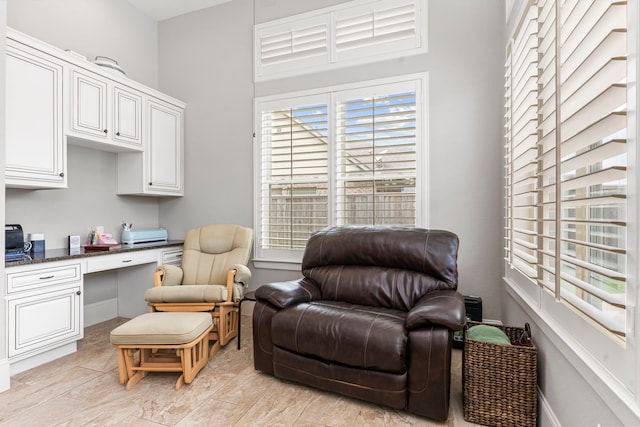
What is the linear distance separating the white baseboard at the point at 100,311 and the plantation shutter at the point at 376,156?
2.75 m

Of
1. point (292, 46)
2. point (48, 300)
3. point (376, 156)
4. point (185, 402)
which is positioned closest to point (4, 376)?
point (48, 300)

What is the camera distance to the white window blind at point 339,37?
3.13 meters

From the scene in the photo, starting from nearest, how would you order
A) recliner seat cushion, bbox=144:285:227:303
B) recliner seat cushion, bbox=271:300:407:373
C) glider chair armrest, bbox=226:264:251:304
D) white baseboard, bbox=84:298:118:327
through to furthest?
recliner seat cushion, bbox=271:300:407:373, recliner seat cushion, bbox=144:285:227:303, glider chair armrest, bbox=226:264:251:304, white baseboard, bbox=84:298:118:327

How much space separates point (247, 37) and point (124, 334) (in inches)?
128

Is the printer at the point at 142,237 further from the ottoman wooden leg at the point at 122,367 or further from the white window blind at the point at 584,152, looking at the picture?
the white window blind at the point at 584,152

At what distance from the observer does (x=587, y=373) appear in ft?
3.98

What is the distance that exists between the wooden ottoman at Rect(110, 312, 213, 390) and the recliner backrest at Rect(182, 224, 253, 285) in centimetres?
89

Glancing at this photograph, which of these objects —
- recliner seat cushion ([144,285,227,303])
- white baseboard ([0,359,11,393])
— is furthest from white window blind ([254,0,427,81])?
white baseboard ([0,359,11,393])

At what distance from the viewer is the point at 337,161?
11.1ft

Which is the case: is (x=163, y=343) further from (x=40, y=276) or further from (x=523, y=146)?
(x=523, y=146)

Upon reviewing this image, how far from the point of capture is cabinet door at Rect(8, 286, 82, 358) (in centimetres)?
238

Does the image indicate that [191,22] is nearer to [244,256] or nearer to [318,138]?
[318,138]

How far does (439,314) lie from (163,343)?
5.57 ft

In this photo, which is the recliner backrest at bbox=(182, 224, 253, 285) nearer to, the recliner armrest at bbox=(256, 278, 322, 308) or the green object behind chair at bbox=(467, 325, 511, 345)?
the recliner armrest at bbox=(256, 278, 322, 308)
